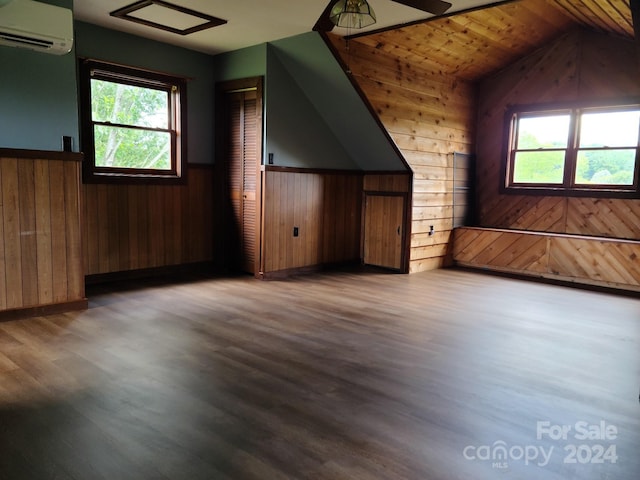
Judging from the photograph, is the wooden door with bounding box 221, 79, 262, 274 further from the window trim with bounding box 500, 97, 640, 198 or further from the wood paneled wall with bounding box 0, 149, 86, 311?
the window trim with bounding box 500, 97, 640, 198

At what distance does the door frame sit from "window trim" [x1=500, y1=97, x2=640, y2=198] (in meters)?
3.49

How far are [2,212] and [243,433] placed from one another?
9.27ft

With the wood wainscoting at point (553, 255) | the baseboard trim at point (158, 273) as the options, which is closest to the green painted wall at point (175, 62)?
the baseboard trim at point (158, 273)

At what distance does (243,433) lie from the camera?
2.25 m

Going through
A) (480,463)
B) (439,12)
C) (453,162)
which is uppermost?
(439,12)

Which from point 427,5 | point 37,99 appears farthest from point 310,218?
point 37,99

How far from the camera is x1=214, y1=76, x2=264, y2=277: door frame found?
5.48m

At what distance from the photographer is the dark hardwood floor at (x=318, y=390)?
2041mm

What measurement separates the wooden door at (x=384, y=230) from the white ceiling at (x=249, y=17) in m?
2.30

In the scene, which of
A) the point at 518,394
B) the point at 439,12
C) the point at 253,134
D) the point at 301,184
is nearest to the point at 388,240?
the point at 301,184

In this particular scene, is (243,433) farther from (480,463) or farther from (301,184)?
(301,184)

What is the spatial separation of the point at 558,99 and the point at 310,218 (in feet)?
11.6

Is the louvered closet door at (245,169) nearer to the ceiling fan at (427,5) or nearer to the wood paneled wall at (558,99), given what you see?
the ceiling fan at (427,5)

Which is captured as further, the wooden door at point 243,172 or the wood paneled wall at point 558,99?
the wood paneled wall at point 558,99
